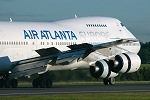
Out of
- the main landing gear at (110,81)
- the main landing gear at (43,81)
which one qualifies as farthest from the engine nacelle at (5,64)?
the main landing gear at (110,81)

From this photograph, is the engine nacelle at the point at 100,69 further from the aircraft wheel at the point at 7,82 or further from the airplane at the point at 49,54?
the aircraft wheel at the point at 7,82

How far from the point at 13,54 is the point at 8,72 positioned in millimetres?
1973

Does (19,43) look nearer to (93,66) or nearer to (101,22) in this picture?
(93,66)

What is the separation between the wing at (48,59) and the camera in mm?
35250

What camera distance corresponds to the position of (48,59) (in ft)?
119

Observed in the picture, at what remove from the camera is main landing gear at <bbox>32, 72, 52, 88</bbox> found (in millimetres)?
37625

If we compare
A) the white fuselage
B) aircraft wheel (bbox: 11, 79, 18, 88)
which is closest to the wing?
the white fuselage

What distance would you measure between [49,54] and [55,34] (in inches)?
195

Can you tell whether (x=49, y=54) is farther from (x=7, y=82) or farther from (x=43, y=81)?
(x=7, y=82)

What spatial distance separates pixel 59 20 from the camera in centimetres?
4384

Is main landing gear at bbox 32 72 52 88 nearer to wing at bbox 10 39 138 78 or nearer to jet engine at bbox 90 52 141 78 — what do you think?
wing at bbox 10 39 138 78

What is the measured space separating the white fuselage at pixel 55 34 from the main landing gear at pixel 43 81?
2070 mm

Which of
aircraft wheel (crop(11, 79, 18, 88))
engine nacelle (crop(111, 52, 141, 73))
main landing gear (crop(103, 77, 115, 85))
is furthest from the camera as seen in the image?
main landing gear (crop(103, 77, 115, 85))

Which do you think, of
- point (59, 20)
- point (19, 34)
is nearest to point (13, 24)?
point (19, 34)
